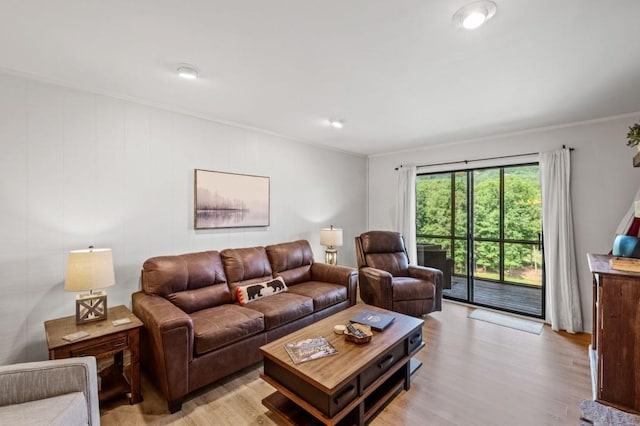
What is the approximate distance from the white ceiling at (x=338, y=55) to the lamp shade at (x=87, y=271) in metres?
1.41

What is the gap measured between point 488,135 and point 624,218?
1.73 m

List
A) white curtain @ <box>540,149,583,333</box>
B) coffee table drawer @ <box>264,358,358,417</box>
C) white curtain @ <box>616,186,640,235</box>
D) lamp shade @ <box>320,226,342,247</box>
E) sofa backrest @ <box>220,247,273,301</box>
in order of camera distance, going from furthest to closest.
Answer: lamp shade @ <box>320,226,342,247</box>, white curtain @ <box>540,149,583,333</box>, sofa backrest @ <box>220,247,273,301</box>, white curtain @ <box>616,186,640,235</box>, coffee table drawer @ <box>264,358,358,417</box>

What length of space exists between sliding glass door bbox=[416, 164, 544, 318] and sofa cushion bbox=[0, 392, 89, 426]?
4.47 meters

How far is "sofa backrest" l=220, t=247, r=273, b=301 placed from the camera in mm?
3039

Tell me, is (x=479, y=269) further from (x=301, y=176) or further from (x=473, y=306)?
(x=301, y=176)

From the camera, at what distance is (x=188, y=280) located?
8.74 feet

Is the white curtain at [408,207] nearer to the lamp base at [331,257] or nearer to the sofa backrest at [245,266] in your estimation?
the lamp base at [331,257]

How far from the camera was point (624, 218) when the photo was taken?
9.80 feet

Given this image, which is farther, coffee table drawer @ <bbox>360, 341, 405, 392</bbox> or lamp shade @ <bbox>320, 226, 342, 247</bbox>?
lamp shade @ <bbox>320, 226, 342, 247</bbox>

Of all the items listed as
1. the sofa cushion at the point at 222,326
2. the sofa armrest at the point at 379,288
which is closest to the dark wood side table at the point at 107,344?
the sofa cushion at the point at 222,326

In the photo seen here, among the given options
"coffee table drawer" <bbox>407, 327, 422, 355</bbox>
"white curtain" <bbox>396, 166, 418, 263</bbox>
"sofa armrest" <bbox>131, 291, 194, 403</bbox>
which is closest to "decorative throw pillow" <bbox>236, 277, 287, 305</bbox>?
"sofa armrest" <bbox>131, 291, 194, 403</bbox>

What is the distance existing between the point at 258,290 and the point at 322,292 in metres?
→ 0.71

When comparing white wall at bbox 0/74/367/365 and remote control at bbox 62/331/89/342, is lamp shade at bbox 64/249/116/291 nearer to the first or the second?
remote control at bbox 62/331/89/342

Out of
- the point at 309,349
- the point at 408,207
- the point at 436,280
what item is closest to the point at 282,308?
the point at 309,349
